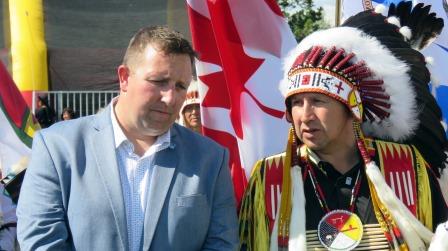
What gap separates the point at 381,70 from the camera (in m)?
2.61

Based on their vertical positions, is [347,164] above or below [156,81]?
below

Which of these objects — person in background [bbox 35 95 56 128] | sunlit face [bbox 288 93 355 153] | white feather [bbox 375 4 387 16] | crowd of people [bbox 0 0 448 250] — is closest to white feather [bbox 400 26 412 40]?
crowd of people [bbox 0 0 448 250]

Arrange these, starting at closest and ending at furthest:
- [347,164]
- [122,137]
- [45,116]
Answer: [122,137] < [347,164] < [45,116]

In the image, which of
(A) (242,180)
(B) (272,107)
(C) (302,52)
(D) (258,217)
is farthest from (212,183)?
(B) (272,107)

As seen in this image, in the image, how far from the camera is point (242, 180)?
3209 millimetres

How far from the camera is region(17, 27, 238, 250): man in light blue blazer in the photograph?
6.97 feet

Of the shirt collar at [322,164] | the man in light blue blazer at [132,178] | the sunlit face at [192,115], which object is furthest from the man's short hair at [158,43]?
the sunlit face at [192,115]

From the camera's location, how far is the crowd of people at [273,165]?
7.03 feet

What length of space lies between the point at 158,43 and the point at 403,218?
108 cm

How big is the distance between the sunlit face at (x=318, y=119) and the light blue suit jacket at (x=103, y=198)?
0.36 metres

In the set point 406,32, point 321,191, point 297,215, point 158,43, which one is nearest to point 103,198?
point 158,43

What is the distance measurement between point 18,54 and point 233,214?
9.59 metres

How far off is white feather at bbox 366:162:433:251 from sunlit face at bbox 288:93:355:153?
0.70 feet

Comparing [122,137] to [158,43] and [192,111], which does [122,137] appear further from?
[192,111]
